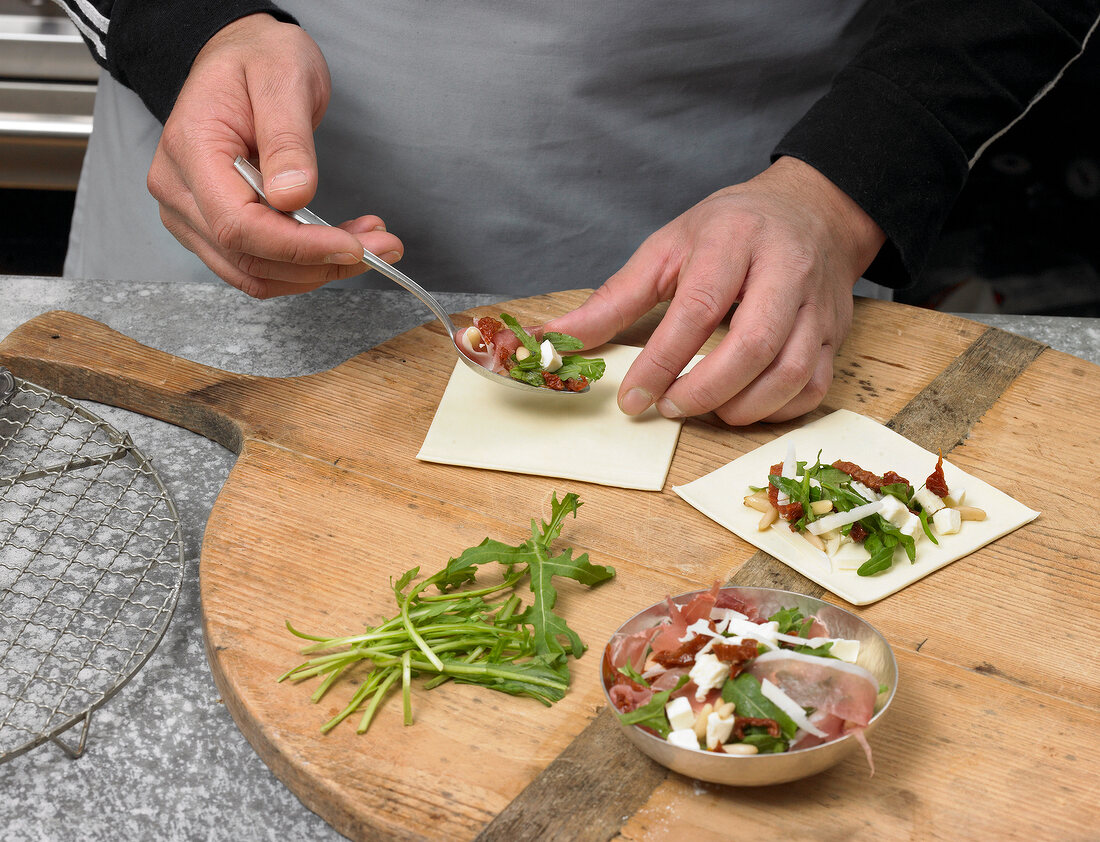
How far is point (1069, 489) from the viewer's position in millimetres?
1626

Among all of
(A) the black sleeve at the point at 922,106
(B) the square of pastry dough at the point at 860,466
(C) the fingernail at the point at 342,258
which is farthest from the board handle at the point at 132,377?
(A) the black sleeve at the point at 922,106

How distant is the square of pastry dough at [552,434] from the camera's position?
5.36 ft

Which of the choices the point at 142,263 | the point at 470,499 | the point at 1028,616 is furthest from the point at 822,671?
the point at 142,263

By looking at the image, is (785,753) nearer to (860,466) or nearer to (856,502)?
(856,502)

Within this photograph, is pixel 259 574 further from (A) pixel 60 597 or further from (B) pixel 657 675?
(B) pixel 657 675

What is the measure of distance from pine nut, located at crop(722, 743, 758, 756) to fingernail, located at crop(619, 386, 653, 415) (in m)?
0.76

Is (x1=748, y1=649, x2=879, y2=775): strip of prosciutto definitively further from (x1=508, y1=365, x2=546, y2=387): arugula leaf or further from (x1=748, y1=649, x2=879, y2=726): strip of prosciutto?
(x1=508, y1=365, x2=546, y2=387): arugula leaf

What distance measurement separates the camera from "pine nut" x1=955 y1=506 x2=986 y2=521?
1.52 meters

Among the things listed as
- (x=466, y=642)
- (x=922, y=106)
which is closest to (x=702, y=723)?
(x=466, y=642)

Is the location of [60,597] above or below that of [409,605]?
below

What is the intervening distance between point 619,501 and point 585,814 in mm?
600

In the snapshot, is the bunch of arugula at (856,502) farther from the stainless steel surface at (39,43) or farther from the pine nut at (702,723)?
the stainless steel surface at (39,43)

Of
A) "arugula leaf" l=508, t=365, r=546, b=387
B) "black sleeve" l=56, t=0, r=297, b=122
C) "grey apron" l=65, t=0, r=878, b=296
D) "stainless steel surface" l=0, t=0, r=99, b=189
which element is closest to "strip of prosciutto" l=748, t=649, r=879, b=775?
"arugula leaf" l=508, t=365, r=546, b=387

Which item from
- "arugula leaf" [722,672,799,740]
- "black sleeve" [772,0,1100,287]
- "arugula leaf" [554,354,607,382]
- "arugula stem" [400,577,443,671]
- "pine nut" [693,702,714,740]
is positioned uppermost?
"black sleeve" [772,0,1100,287]
